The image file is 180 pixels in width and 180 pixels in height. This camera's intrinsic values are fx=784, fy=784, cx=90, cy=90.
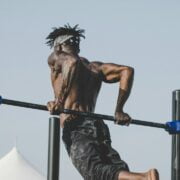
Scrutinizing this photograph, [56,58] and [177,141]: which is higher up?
[56,58]

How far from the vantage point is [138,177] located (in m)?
5.34

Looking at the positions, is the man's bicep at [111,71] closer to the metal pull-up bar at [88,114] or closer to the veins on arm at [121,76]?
the veins on arm at [121,76]

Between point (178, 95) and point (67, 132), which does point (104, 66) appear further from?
point (178, 95)

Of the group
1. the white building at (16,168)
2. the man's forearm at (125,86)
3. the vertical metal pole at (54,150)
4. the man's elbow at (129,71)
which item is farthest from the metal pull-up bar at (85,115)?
the white building at (16,168)

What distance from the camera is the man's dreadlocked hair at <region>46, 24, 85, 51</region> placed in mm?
6304

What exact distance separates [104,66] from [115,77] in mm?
193

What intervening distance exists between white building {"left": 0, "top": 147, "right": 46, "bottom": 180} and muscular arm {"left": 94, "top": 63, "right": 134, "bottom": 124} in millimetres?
26578

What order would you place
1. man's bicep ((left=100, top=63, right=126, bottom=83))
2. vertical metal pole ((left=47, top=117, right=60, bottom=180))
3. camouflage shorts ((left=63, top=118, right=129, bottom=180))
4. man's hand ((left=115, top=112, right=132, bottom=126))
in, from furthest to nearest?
man's bicep ((left=100, top=63, right=126, bottom=83)) < camouflage shorts ((left=63, top=118, right=129, bottom=180)) < man's hand ((left=115, top=112, right=132, bottom=126)) < vertical metal pole ((left=47, top=117, right=60, bottom=180))

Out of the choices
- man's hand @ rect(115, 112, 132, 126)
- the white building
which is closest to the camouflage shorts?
man's hand @ rect(115, 112, 132, 126)

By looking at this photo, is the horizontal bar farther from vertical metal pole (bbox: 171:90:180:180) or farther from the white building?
the white building

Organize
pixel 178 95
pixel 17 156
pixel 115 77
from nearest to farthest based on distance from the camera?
pixel 178 95 → pixel 115 77 → pixel 17 156

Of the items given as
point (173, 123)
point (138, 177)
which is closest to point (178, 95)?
point (173, 123)

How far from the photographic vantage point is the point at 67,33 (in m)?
6.34

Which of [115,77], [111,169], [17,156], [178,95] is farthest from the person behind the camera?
[17,156]
